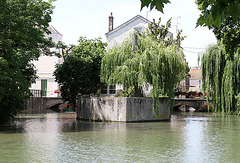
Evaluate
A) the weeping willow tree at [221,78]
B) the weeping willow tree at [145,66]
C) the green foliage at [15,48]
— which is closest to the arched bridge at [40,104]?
the green foliage at [15,48]

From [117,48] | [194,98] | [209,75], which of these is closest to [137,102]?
[117,48]

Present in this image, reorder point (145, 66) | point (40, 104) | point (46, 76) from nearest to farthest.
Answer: point (145, 66) < point (40, 104) < point (46, 76)

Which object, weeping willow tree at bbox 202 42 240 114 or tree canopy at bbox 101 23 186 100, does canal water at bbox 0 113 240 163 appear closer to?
tree canopy at bbox 101 23 186 100

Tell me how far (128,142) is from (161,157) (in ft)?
10.5

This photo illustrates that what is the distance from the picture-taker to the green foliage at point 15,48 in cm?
1655

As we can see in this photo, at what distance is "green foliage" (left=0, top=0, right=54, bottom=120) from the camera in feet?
54.3

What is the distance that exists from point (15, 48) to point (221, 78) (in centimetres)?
1890

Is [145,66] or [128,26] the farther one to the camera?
[128,26]

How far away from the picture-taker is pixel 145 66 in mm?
21172

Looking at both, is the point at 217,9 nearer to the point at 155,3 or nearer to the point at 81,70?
the point at 155,3

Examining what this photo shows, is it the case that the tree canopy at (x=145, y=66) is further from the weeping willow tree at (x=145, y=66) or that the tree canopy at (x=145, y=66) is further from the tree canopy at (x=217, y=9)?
the tree canopy at (x=217, y=9)

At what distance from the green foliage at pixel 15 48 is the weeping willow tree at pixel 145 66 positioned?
5.04 meters

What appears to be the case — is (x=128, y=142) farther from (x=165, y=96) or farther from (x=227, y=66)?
(x=227, y=66)

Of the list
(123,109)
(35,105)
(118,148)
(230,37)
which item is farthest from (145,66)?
(35,105)
